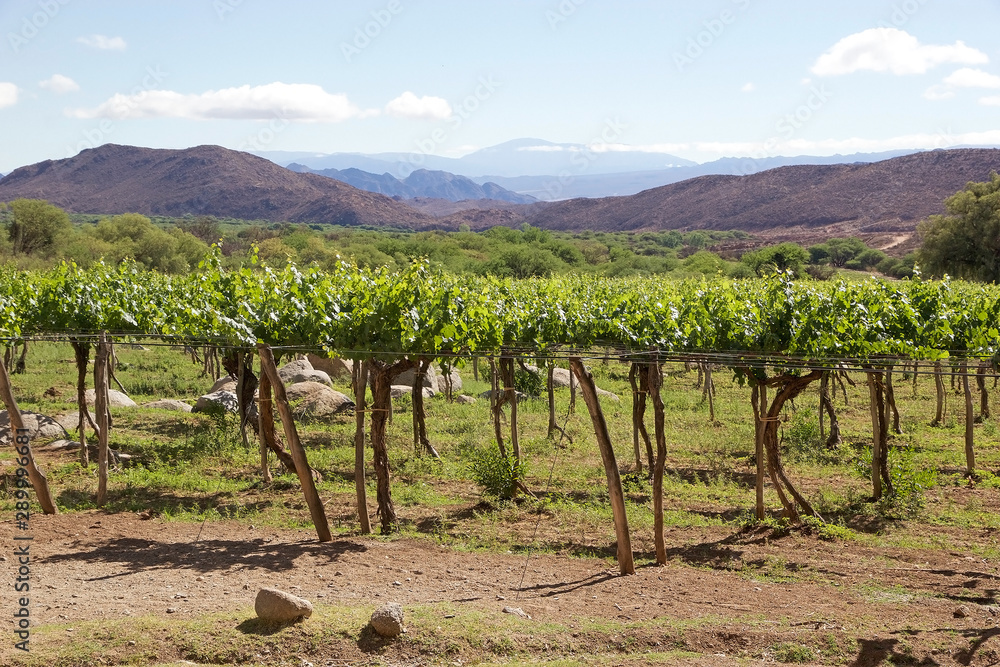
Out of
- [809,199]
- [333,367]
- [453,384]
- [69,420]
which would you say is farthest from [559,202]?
[69,420]

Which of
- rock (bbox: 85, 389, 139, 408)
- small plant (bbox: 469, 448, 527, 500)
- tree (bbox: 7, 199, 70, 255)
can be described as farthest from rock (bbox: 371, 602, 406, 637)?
tree (bbox: 7, 199, 70, 255)

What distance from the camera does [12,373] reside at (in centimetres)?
2345

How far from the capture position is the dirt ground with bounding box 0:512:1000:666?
24.2 feet

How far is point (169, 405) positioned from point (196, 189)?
161114 millimetres

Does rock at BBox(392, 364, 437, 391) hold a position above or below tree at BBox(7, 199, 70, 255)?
below

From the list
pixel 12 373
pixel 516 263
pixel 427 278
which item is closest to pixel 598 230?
pixel 516 263

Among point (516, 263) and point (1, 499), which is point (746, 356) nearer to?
point (1, 499)

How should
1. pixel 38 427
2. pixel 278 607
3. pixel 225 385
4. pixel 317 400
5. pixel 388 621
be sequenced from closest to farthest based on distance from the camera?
1. pixel 388 621
2. pixel 278 607
3. pixel 38 427
4. pixel 317 400
5. pixel 225 385

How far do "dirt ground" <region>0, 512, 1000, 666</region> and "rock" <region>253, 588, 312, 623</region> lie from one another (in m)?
0.71

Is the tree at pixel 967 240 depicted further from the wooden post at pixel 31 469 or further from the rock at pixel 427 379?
the wooden post at pixel 31 469

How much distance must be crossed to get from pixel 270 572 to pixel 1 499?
5.38 m

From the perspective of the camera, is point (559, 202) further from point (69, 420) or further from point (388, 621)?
point (388, 621)

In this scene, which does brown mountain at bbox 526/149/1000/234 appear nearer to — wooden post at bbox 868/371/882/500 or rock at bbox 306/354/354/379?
rock at bbox 306/354/354/379

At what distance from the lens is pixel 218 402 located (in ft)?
62.4
